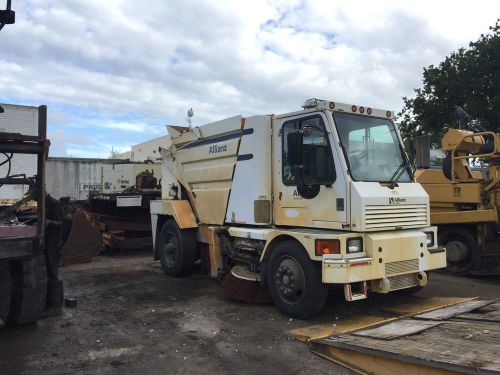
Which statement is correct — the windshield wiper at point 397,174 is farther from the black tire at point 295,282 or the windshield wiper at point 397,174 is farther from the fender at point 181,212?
the fender at point 181,212

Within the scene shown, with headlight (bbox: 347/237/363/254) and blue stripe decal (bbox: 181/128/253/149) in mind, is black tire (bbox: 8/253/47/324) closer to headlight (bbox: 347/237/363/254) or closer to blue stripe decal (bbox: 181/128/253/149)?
blue stripe decal (bbox: 181/128/253/149)

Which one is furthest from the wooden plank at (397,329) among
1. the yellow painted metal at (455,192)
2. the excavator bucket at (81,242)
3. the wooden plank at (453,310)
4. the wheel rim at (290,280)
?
the excavator bucket at (81,242)

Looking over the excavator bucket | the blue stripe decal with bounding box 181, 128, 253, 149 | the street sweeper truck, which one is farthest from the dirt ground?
the excavator bucket

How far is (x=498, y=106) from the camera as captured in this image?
18.9m

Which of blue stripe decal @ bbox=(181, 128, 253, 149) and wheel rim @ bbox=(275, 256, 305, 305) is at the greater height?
blue stripe decal @ bbox=(181, 128, 253, 149)

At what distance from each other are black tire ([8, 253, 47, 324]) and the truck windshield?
379 cm

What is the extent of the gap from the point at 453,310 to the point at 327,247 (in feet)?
5.82

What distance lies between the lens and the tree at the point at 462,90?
19.7 meters

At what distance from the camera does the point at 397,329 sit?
5.20 m

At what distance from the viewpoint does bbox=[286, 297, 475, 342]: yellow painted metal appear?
547cm

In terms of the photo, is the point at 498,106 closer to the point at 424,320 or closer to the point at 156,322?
the point at 424,320

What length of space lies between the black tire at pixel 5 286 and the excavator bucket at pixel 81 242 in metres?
5.46

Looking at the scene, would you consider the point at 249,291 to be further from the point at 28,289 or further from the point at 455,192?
the point at 455,192

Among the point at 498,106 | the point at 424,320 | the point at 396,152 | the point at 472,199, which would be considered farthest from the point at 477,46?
the point at 424,320
